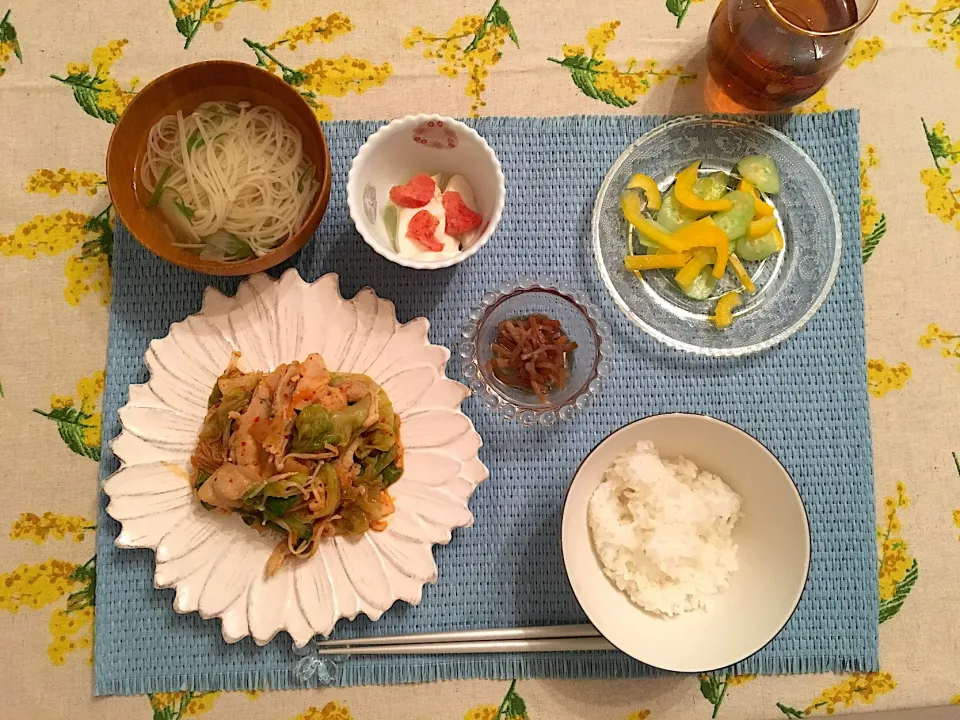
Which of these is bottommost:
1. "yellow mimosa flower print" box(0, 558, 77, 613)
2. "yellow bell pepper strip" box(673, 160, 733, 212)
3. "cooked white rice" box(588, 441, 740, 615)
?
"yellow mimosa flower print" box(0, 558, 77, 613)

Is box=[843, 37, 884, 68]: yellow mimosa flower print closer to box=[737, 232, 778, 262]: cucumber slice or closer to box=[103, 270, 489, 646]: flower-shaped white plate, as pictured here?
box=[737, 232, 778, 262]: cucumber slice

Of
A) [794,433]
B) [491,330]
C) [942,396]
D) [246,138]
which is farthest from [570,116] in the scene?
[942,396]

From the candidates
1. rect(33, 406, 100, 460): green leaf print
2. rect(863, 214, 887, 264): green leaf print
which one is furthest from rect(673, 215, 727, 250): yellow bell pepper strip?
rect(33, 406, 100, 460): green leaf print

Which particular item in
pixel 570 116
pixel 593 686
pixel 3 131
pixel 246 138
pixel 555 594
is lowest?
pixel 593 686

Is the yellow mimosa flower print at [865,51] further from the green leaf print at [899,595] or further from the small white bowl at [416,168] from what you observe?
the green leaf print at [899,595]

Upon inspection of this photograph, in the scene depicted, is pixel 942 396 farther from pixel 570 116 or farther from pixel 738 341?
pixel 570 116

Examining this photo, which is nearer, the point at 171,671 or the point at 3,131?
the point at 171,671
